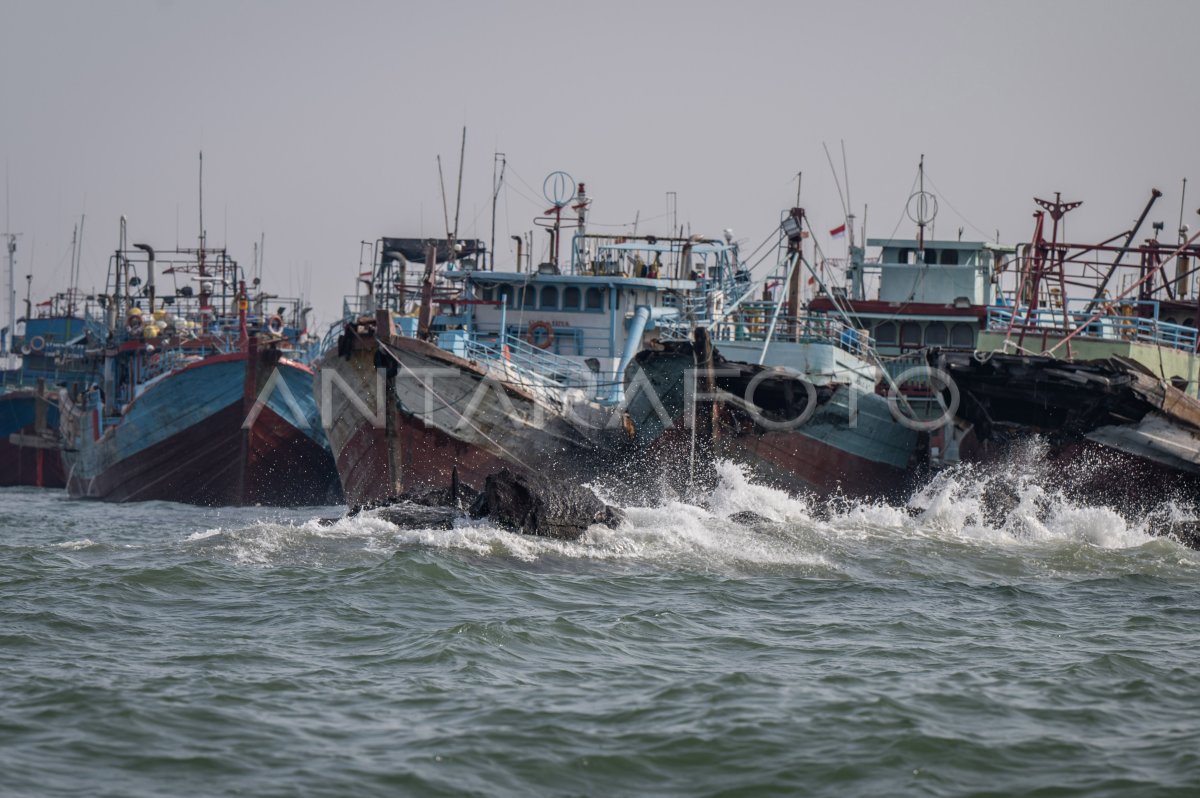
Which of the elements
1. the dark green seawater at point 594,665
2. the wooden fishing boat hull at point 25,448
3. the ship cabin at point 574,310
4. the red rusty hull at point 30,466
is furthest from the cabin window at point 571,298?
the red rusty hull at point 30,466

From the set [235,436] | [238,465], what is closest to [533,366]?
[235,436]

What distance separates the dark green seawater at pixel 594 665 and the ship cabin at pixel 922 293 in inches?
584

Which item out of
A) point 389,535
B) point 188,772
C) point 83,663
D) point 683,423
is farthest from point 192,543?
point 188,772

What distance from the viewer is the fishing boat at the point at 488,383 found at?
79.3 ft

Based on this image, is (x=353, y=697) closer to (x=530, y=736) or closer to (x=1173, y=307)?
(x=530, y=736)

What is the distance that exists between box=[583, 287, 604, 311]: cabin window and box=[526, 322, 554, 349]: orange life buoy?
3.01ft

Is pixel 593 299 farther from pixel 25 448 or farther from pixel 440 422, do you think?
pixel 25 448

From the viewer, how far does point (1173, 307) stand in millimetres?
35938

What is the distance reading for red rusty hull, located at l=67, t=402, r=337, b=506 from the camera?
3281cm

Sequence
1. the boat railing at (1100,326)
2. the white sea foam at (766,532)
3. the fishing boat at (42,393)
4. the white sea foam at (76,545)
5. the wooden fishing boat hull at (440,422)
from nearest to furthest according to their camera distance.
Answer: the white sea foam at (766,532), the white sea foam at (76,545), the wooden fishing boat hull at (440,422), the boat railing at (1100,326), the fishing boat at (42,393)

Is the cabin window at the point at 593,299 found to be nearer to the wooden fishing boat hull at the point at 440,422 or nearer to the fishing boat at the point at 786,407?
the fishing boat at the point at 786,407

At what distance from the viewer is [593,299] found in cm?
3059

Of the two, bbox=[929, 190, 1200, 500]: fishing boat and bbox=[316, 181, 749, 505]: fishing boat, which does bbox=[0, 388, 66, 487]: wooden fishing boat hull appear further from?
bbox=[929, 190, 1200, 500]: fishing boat

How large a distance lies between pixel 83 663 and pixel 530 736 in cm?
442
